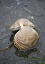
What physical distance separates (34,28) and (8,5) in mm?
578

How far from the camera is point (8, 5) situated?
2748 mm

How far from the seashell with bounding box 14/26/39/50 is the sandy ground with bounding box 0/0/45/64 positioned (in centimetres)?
8

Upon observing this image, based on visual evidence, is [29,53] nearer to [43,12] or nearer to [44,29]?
[44,29]

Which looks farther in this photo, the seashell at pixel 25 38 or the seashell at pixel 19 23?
the seashell at pixel 19 23

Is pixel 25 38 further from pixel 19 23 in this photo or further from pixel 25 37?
pixel 19 23

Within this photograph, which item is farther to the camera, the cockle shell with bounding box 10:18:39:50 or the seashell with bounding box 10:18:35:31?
the seashell with bounding box 10:18:35:31

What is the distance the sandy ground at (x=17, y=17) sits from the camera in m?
2.13

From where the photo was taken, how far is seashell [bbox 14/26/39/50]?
216cm

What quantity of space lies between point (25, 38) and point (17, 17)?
19.6 inches

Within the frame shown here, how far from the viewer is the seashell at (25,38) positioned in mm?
2160

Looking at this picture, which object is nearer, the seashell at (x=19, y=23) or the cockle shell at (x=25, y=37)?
the cockle shell at (x=25, y=37)

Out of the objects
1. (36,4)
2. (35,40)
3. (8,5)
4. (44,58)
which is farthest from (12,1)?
(44,58)

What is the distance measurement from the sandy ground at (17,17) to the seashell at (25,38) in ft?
0.26

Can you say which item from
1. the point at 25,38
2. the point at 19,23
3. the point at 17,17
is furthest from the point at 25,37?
the point at 17,17
